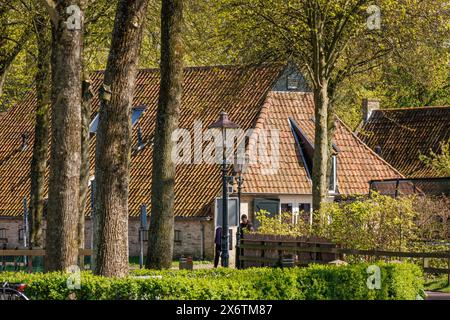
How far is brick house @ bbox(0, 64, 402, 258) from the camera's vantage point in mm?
49719

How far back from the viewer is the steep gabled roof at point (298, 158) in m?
50.5

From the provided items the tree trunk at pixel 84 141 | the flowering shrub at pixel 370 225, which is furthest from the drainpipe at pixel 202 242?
the flowering shrub at pixel 370 225

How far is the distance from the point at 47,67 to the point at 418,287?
629 inches

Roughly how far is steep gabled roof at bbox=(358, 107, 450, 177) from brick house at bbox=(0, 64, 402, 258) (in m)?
13.4

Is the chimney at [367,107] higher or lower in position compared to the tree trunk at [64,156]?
higher

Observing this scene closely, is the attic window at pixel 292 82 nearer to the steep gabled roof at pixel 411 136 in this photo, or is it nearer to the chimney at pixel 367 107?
the steep gabled roof at pixel 411 136

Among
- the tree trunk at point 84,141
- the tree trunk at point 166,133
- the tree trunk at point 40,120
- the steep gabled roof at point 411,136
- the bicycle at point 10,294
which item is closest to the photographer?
the bicycle at point 10,294

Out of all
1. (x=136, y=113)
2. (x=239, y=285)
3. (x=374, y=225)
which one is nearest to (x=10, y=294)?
(x=239, y=285)

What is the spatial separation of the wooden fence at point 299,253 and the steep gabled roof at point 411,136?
3214cm

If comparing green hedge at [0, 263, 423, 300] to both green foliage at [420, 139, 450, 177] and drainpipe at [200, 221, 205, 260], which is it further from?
green foliage at [420, 139, 450, 177]

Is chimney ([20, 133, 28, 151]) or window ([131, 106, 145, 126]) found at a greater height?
window ([131, 106, 145, 126])

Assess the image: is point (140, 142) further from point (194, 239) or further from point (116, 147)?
point (116, 147)

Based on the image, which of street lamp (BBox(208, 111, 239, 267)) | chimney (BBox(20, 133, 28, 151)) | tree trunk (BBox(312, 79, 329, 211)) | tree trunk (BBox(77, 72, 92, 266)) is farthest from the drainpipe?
street lamp (BBox(208, 111, 239, 267))

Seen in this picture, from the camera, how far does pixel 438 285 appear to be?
34.6 meters
